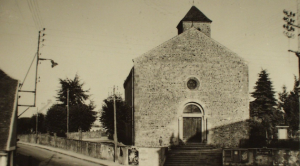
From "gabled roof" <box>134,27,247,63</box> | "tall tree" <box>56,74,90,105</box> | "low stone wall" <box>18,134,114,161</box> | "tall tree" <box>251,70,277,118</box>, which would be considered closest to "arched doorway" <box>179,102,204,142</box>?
"gabled roof" <box>134,27,247,63</box>

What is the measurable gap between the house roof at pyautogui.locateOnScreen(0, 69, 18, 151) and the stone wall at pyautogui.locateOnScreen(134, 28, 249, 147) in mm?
11948

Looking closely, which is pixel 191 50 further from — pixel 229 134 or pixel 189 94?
pixel 229 134

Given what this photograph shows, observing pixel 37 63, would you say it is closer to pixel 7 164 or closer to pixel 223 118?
pixel 7 164

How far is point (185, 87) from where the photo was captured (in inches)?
1009

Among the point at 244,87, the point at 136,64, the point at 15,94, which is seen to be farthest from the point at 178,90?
the point at 15,94

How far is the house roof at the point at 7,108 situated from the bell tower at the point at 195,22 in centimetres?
2053

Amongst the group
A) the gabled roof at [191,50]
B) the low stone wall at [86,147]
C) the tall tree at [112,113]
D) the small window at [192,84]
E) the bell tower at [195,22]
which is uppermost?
the bell tower at [195,22]

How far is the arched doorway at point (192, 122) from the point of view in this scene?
82.7 ft

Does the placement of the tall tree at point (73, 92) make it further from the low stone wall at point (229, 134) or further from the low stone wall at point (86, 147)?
the low stone wall at point (229, 134)

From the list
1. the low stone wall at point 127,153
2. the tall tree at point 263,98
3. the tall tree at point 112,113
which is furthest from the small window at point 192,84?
the tall tree at point 263,98

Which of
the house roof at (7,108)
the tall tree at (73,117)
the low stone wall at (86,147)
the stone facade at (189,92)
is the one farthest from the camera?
the tall tree at (73,117)

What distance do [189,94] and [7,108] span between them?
15.4 meters

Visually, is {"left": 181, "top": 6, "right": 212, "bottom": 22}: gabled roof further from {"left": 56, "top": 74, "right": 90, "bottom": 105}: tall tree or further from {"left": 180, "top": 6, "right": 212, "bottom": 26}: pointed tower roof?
{"left": 56, "top": 74, "right": 90, "bottom": 105}: tall tree

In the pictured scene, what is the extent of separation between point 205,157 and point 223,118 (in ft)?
17.2
